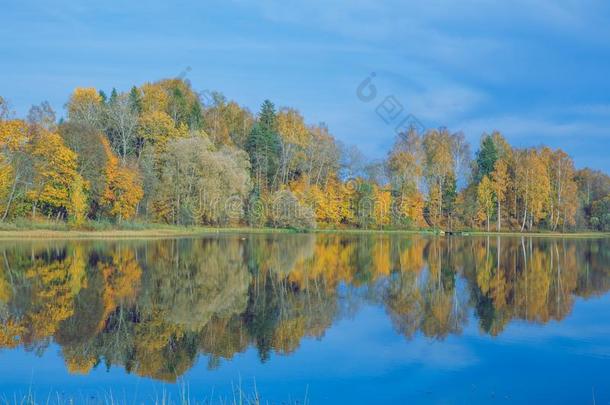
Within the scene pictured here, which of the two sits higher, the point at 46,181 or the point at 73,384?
the point at 46,181

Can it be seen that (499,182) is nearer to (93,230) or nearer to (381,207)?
(381,207)

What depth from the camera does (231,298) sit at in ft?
55.2

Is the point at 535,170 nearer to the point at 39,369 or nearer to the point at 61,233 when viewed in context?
the point at 61,233

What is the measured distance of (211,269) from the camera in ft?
79.0

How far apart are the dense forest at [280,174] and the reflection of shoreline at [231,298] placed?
27.0 meters

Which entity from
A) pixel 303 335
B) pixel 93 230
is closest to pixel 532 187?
pixel 93 230

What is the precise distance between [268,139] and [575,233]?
43502 mm

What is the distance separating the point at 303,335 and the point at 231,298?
15.8ft

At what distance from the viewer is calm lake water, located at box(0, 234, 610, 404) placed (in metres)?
9.07

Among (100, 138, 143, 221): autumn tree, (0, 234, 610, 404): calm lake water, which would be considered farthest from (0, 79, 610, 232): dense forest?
(0, 234, 610, 404): calm lake water

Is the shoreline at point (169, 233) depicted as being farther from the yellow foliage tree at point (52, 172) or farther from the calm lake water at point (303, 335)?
the calm lake water at point (303, 335)

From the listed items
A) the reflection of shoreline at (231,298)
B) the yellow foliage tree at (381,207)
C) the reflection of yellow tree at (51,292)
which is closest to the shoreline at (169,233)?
the yellow foliage tree at (381,207)

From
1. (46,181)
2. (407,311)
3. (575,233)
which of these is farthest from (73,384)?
(575,233)

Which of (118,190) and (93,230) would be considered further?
(118,190)
